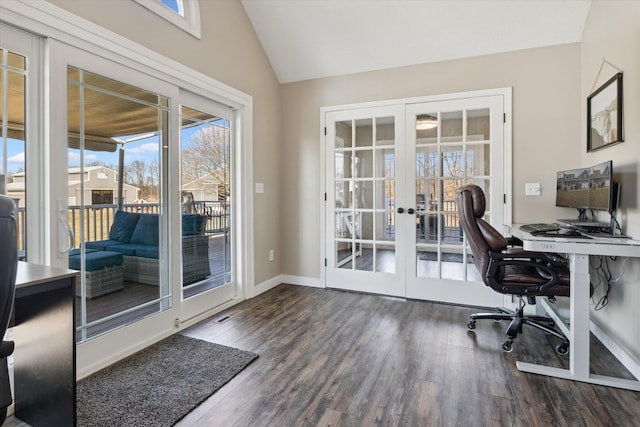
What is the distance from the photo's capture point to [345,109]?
12.9ft

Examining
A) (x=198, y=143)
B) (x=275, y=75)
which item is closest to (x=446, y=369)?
(x=198, y=143)

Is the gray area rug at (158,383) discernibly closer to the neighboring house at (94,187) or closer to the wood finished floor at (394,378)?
the wood finished floor at (394,378)

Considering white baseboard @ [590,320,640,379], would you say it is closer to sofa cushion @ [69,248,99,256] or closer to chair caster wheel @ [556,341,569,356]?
chair caster wheel @ [556,341,569,356]

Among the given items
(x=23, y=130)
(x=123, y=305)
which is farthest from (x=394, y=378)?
(x=23, y=130)

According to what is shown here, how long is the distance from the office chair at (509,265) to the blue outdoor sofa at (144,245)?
231cm

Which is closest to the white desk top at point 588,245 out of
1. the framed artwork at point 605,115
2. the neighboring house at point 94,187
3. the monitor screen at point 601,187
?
the monitor screen at point 601,187

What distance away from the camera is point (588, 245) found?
6.48 feet

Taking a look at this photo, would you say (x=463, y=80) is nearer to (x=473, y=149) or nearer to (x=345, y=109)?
(x=473, y=149)

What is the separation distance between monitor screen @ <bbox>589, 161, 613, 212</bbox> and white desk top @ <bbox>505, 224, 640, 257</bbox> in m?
0.25

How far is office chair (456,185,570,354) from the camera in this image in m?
2.33

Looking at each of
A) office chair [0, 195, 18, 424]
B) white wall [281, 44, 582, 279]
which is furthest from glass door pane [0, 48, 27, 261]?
white wall [281, 44, 582, 279]

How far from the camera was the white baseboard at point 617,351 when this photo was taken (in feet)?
6.75

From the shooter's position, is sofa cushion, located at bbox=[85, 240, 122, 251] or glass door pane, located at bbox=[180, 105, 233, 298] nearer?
sofa cushion, located at bbox=[85, 240, 122, 251]

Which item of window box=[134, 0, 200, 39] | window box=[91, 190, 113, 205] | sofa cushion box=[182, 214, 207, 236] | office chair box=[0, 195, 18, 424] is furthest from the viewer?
sofa cushion box=[182, 214, 207, 236]
